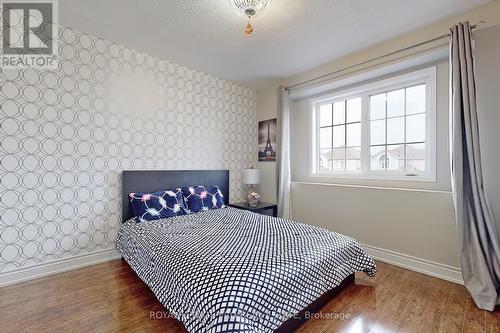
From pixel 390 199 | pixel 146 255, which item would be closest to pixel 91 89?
pixel 146 255

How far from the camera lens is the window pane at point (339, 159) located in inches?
133

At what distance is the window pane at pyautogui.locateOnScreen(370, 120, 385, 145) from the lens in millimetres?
2961

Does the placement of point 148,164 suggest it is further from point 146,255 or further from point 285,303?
point 285,303

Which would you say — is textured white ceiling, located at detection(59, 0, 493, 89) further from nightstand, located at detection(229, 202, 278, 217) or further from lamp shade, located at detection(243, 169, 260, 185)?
nightstand, located at detection(229, 202, 278, 217)

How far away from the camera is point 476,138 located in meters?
1.94

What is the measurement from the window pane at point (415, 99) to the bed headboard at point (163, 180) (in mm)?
2620

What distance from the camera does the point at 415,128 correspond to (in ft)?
8.83

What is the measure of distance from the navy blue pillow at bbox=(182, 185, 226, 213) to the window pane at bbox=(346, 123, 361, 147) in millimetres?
2039

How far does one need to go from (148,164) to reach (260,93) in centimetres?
234

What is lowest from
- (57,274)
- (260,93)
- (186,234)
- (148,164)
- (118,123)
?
(57,274)

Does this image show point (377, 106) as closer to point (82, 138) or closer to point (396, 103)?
point (396, 103)

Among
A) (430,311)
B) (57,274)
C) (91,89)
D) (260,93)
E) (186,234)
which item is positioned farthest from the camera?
(260,93)

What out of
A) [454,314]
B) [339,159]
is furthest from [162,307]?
[339,159]

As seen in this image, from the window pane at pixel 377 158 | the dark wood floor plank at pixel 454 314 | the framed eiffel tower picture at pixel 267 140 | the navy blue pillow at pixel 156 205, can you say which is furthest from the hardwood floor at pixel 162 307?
the framed eiffel tower picture at pixel 267 140
